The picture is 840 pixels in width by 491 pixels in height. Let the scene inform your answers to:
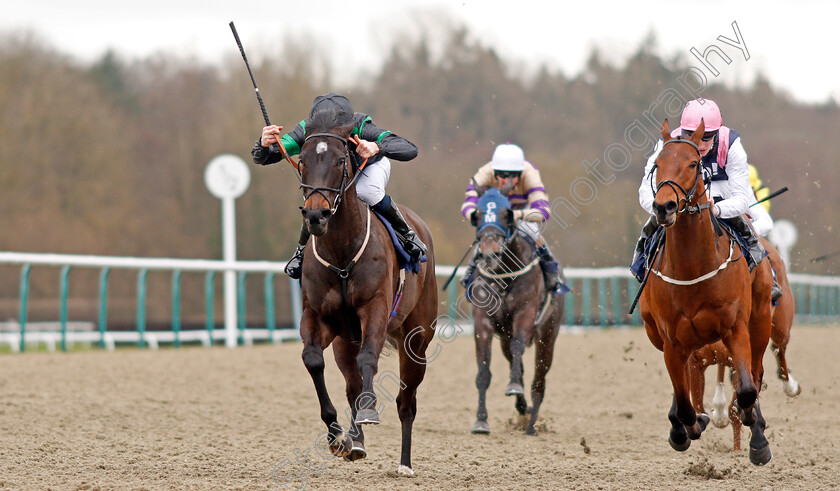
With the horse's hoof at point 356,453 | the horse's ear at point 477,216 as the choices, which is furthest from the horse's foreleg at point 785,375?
the horse's hoof at point 356,453

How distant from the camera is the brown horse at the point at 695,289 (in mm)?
5352

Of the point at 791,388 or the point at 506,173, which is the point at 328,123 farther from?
the point at 791,388

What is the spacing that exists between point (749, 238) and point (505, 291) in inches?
108

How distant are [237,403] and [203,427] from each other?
4.96 ft

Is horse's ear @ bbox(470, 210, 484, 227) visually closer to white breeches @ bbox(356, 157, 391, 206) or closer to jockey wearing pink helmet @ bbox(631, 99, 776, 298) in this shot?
jockey wearing pink helmet @ bbox(631, 99, 776, 298)

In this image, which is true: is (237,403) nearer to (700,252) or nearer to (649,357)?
(700,252)

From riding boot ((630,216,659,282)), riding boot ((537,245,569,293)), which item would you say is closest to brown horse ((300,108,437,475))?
riding boot ((630,216,659,282))

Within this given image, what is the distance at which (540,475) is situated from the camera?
231 inches

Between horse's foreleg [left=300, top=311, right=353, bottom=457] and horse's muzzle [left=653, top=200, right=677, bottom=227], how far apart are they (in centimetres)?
184

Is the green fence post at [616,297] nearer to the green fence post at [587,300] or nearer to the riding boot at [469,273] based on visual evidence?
the green fence post at [587,300]

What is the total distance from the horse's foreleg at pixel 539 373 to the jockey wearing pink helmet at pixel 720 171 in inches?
91.0

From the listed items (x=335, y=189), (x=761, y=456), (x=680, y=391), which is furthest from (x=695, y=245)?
(x=335, y=189)

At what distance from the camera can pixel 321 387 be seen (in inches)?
210

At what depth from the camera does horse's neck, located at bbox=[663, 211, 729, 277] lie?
5.55m
